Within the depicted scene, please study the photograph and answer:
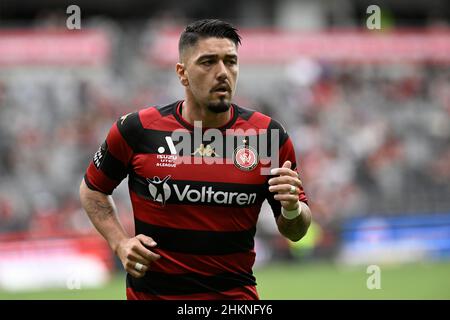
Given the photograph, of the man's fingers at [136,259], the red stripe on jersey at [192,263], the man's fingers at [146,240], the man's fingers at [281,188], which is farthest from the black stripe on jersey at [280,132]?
the man's fingers at [136,259]

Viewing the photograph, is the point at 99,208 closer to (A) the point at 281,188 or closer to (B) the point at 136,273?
Result: (B) the point at 136,273

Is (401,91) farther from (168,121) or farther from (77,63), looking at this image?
(168,121)

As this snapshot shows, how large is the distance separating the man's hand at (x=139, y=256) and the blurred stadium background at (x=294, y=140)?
839 centimetres

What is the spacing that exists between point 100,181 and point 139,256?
0.75 m

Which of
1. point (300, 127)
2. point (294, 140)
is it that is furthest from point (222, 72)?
point (300, 127)

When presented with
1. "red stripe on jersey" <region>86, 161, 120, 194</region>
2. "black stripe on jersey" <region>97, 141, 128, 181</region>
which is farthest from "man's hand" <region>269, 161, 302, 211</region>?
"red stripe on jersey" <region>86, 161, 120, 194</region>

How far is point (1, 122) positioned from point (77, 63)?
10.1ft

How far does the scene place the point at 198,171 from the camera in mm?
5613

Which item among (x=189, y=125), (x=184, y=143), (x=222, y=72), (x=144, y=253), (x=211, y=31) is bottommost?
(x=144, y=253)

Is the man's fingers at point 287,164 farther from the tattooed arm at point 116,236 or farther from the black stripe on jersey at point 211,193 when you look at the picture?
the tattooed arm at point 116,236

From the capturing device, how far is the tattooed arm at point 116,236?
5320mm

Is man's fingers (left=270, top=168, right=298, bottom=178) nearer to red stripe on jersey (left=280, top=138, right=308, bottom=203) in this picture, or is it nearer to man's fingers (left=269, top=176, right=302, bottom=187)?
→ man's fingers (left=269, top=176, right=302, bottom=187)

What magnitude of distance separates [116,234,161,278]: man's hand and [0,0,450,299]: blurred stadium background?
8385mm

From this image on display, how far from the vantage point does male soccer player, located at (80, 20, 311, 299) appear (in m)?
5.52
